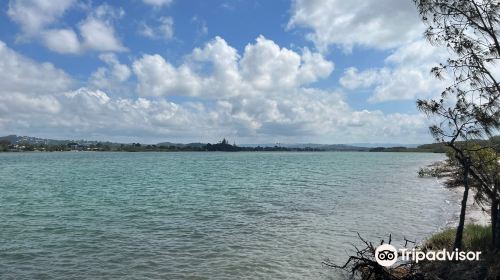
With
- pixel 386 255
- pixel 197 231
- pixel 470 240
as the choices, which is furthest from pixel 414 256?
pixel 197 231

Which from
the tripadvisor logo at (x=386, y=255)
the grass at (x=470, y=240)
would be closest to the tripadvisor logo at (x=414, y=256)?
the tripadvisor logo at (x=386, y=255)

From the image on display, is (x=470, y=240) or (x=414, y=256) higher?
A: (x=470, y=240)

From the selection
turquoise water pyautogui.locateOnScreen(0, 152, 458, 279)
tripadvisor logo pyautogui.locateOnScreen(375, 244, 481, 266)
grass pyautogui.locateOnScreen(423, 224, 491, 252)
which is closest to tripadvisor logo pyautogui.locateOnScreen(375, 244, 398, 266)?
tripadvisor logo pyautogui.locateOnScreen(375, 244, 481, 266)

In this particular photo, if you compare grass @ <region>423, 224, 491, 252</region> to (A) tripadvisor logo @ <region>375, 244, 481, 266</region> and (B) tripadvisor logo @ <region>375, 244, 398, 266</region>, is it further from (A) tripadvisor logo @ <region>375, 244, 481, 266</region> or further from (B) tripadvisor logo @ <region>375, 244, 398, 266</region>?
(B) tripadvisor logo @ <region>375, 244, 398, 266</region>

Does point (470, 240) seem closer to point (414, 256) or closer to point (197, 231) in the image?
point (414, 256)

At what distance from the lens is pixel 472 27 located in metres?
15.5

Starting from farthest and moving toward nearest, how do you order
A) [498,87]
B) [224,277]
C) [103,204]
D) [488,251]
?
[103,204], [224,277], [488,251], [498,87]

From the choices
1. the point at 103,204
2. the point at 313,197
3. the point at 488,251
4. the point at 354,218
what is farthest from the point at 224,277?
the point at 313,197

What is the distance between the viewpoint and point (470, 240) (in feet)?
65.1

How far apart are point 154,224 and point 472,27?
26.3 m

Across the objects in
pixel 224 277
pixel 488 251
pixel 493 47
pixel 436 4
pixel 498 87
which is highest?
pixel 436 4

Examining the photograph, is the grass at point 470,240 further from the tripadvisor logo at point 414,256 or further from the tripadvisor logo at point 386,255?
the tripadvisor logo at point 386,255

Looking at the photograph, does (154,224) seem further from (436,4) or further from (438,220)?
(436,4)

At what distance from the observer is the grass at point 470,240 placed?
18.6m
